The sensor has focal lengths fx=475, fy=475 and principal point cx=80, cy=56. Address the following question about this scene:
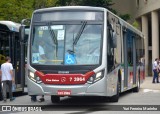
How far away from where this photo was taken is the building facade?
48594mm

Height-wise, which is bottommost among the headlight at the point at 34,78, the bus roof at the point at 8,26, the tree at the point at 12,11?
the headlight at the point at 34,78

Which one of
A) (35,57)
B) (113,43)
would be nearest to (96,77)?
(113,43)

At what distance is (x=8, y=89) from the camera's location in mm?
18453

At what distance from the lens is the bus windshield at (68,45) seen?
14734 mm

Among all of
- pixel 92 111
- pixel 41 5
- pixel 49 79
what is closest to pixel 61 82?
pixel 49 79

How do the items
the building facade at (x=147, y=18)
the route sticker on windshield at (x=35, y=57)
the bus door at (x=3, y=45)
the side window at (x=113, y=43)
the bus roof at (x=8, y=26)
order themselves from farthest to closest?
the building facade at (x=147, y=18) < the bus roof at (x=8, y=26) < the bus door at (x=3, y=45) < the side window at (x=113, y=43) < the route sticker on windshield at (x=35, y=57)

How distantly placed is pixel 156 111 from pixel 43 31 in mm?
4338

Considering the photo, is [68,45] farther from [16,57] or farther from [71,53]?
[16,57]

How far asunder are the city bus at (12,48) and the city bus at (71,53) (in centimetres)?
390

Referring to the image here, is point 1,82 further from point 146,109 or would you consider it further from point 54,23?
point 146,109

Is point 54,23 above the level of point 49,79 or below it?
above

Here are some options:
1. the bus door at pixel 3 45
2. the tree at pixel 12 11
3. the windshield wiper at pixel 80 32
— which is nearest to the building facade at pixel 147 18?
the tree at pixel 12 11

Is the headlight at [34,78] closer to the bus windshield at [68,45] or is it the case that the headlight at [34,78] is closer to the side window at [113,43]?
the bus windshield at [68,45]

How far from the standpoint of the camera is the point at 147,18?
5356 centimetres
